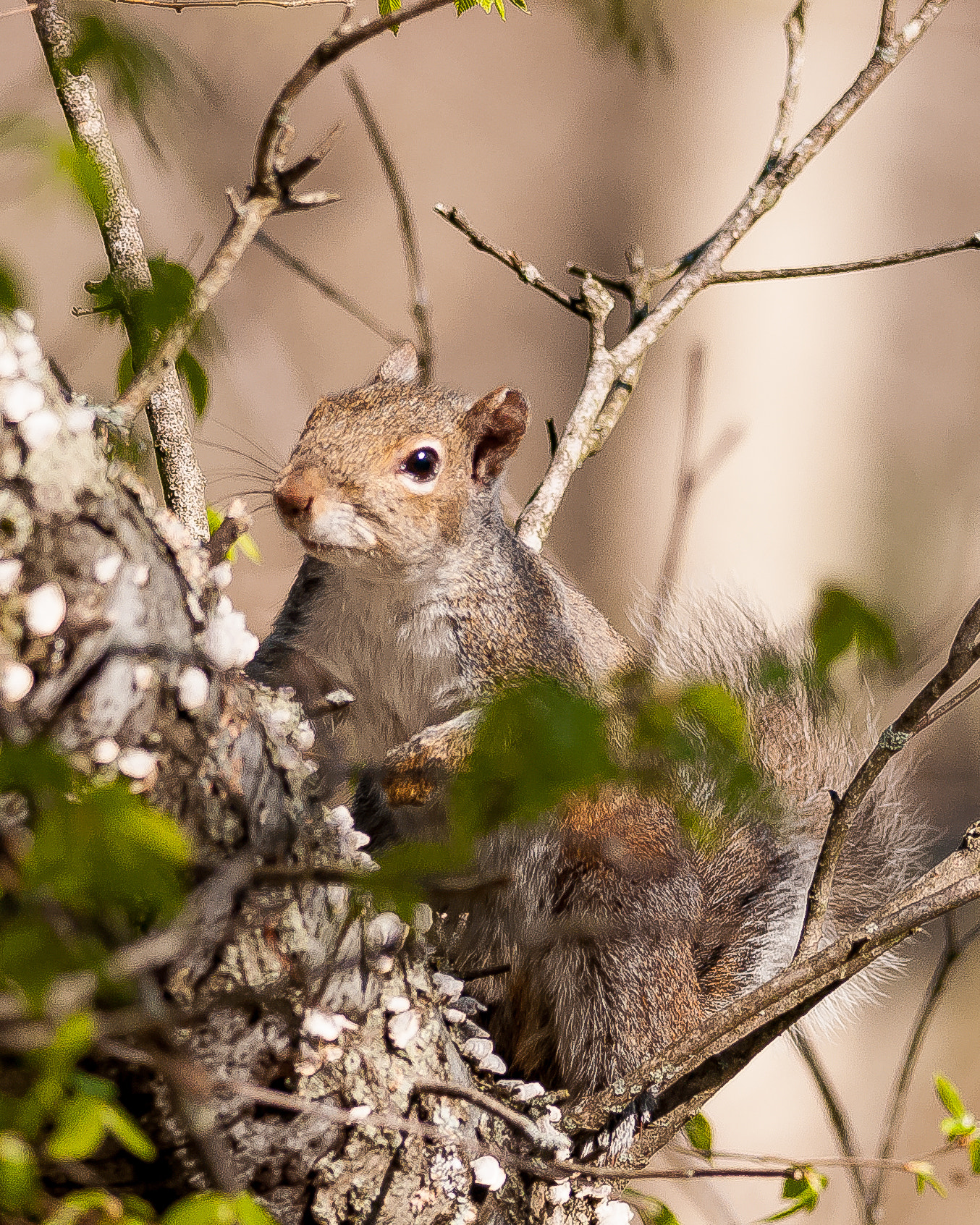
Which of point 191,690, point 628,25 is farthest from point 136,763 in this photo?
point 628,25

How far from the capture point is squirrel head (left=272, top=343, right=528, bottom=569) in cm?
111

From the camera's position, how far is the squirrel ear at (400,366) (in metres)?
1.44

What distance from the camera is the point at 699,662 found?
1.54m

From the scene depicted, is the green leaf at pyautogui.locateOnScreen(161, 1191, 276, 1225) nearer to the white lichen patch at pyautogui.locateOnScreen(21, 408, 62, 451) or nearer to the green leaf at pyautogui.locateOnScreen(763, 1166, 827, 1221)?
the white lichen patch at pyautogui.locateOnScreen(21, 408, 62, 451)

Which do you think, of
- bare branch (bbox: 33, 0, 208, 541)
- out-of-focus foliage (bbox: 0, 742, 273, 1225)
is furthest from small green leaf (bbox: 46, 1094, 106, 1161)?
bare branch (bbox: 33, 0, 208, 541)

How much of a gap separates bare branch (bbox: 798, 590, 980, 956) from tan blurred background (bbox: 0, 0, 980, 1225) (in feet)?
5.25

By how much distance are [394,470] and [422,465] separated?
4 centimetres

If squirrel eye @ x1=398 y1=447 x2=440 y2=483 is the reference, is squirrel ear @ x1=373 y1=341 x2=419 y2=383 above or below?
above

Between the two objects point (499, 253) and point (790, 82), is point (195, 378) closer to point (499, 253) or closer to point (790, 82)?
point (499, 253)

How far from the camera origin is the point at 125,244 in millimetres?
1005

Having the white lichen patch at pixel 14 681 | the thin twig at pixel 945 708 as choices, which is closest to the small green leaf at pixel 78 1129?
the white lichen patch at pixel 14 681

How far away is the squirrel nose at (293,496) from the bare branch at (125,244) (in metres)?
0.12

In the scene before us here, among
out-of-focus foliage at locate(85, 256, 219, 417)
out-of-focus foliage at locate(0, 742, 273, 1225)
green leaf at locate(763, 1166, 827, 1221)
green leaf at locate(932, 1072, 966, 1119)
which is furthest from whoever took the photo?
green leaf at locate(932, 1072, 966, 1119)

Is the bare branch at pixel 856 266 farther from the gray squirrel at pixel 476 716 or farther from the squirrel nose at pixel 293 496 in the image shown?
the squirrel nose at pixel 293 496
